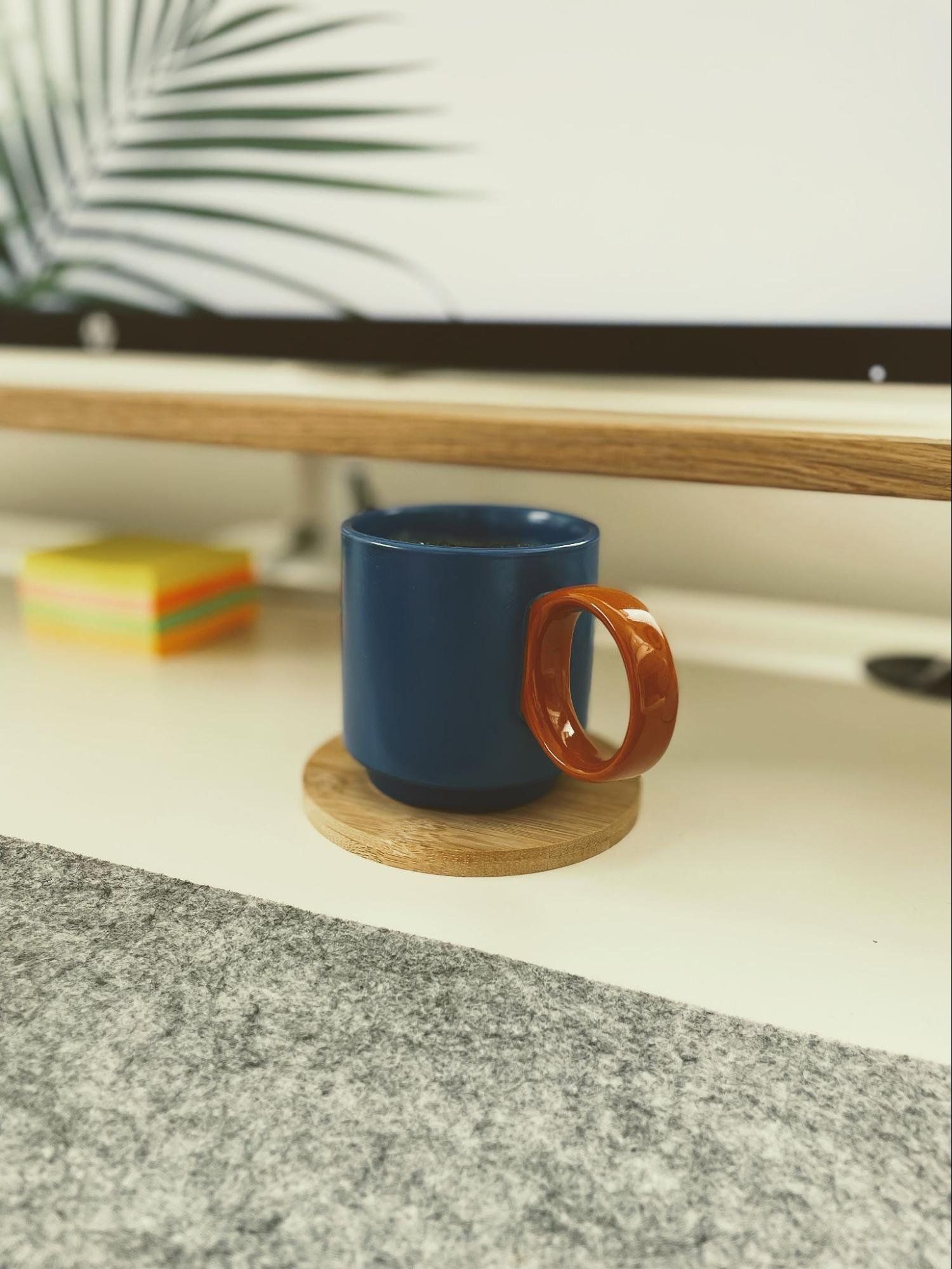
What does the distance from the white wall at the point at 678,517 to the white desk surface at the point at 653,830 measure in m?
0.10

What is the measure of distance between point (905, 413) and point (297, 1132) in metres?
0.51

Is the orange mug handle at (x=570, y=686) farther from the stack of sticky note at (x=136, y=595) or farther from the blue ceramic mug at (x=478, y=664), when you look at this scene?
the stack of sticky note at (x=136, y=595)

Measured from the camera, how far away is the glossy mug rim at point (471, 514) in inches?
13.9

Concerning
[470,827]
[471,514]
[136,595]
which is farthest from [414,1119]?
[136,595]

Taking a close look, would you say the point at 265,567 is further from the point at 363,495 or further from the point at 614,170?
the point at 614,170

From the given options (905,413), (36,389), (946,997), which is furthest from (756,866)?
(36,389)

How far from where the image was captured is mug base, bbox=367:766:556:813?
375 mm

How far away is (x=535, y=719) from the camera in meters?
0.36

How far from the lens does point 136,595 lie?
0.59m

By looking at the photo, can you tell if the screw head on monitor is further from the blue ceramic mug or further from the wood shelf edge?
the blue ceramic mug

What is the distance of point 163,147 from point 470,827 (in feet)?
1.73

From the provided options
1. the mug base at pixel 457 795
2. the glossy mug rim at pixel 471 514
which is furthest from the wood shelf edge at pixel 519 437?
the mug base at pixel 457 795

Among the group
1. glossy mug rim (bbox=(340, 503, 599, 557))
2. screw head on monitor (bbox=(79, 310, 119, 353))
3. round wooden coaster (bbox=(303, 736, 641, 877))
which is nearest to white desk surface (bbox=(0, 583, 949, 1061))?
round wooden coaster (bbox=(303, 736, 641, 877))

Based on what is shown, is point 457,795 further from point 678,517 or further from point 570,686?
point 678,517
